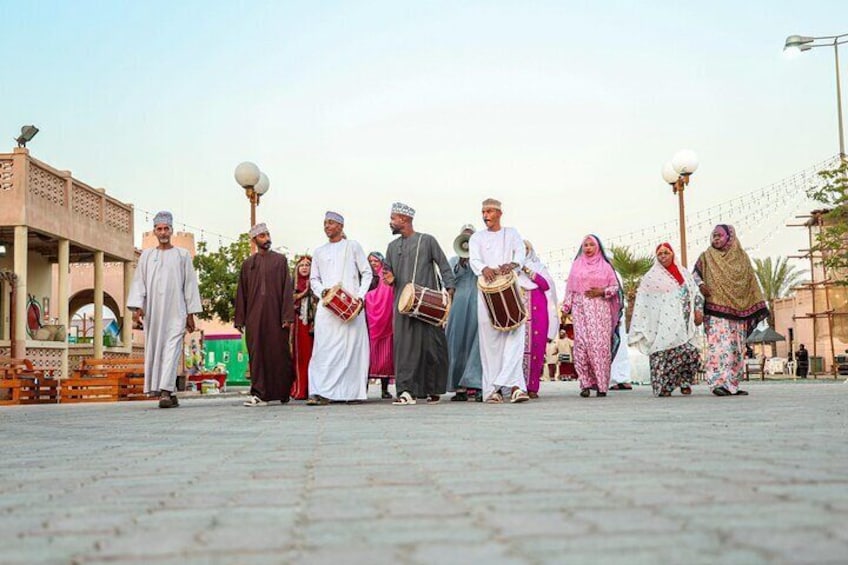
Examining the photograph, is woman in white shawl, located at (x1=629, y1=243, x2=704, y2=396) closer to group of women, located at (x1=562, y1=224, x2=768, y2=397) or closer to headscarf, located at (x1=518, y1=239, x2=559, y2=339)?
group of women, located at (x1=562, y1=224, x2=768, y2=397)

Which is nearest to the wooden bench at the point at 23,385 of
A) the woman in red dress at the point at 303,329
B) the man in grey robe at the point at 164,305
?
the man in grey robe at the point at 164,305

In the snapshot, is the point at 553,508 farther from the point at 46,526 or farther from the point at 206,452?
the point at 206,452

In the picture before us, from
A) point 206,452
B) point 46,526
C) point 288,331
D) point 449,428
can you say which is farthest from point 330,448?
point 288,331

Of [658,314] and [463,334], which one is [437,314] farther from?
[658,314]

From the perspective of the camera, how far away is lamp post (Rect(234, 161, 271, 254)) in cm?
1759

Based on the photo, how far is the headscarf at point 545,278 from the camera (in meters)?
11.8

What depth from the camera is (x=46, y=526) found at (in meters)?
2.84

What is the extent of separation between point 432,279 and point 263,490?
8022 mm

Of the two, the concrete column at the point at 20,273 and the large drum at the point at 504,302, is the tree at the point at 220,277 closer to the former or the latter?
the concrete column at the point at 20,273

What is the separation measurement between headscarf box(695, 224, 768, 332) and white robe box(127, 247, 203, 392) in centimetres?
582

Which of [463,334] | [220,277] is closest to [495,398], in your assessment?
[463,334]

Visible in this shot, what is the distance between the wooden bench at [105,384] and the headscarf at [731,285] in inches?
436

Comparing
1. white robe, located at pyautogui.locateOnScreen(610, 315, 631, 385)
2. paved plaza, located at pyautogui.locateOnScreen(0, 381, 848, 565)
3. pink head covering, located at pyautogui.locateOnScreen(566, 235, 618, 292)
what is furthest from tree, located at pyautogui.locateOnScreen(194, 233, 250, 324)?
paved plaza, located at pyautogui.locateOnScreen(0, 381, 848, 565)

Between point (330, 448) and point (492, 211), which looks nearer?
point (330, 448)
